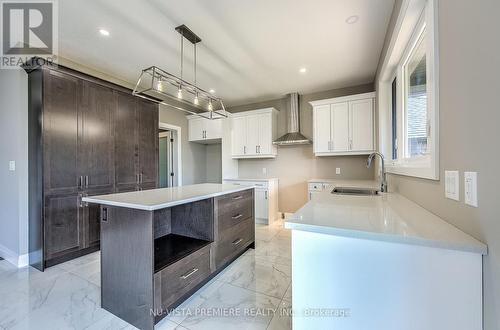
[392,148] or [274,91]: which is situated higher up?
[274,91]

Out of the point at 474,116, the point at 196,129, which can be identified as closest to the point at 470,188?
the point at 474,116

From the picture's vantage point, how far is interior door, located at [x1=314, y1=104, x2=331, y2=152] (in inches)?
150

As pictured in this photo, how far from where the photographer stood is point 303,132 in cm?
437

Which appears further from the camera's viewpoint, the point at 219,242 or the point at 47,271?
the point at 47,271

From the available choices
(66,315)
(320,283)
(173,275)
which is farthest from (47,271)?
(320,283)

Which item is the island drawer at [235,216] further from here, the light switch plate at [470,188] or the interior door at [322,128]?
the interior door at [322,128]

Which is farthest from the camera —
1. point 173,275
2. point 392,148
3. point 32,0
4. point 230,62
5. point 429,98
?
point 230,62

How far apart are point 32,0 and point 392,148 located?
13.4 ft

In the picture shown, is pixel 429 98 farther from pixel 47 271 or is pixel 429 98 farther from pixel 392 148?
pixel 47 271

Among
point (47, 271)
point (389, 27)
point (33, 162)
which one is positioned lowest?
point (47, 271)

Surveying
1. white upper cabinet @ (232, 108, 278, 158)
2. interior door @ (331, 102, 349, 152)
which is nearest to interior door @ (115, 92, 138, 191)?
white upper cabinet @ (232, 108, 278, 158)

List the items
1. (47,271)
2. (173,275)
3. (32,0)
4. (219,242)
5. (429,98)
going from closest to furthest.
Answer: (429,98), (173,275), (32,0), (219,242), (47,271)

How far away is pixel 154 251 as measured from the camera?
1574 millimetres

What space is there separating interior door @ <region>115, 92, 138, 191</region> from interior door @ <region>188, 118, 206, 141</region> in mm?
1760
